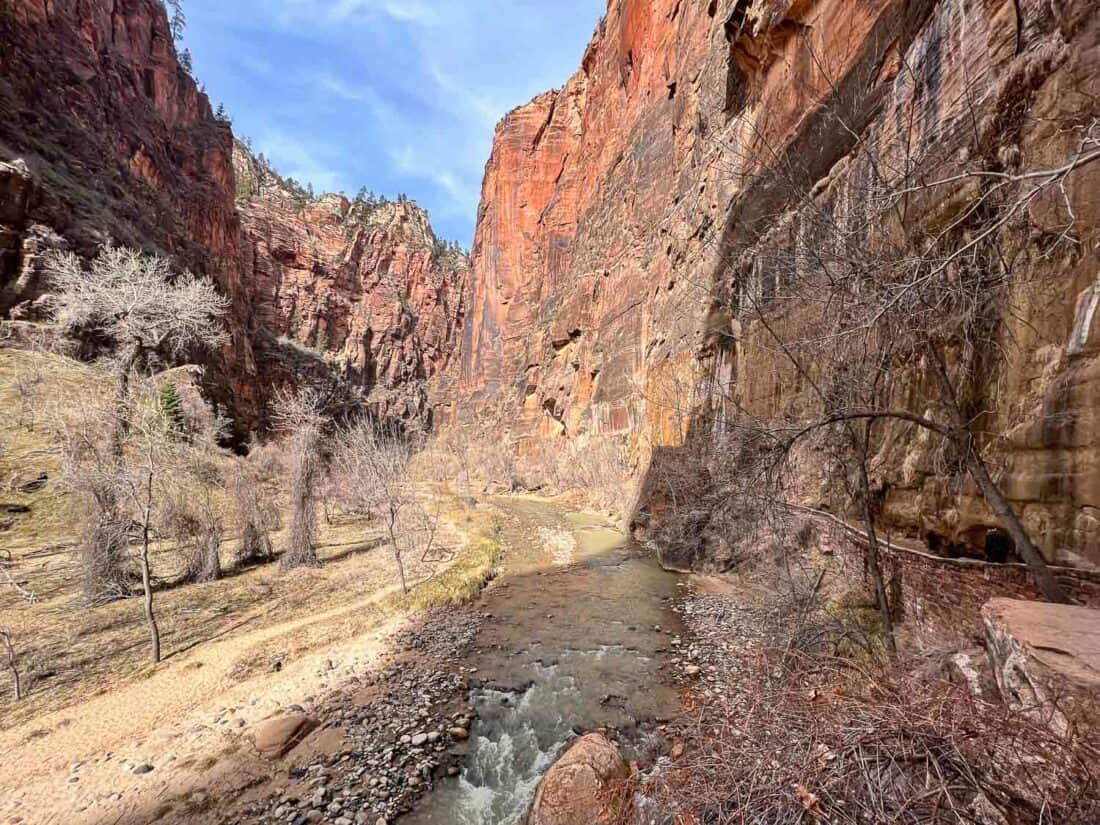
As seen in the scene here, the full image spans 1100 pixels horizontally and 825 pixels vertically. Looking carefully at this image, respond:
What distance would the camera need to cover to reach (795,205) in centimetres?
770

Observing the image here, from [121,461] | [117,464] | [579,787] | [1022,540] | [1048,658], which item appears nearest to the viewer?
[1048,658]

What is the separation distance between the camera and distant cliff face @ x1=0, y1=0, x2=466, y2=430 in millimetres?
26078

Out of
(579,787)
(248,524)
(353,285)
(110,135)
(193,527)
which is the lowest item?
(579,787)

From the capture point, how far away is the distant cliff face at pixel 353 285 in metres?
68.9

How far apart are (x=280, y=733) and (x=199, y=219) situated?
5835cm

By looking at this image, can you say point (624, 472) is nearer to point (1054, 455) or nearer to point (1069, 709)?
point (1054, 455)

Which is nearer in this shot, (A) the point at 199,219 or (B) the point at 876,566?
(B) the point at 876,566

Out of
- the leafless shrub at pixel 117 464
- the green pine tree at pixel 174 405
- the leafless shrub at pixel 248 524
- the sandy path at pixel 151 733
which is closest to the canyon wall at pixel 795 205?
the sandy path at pixel 151 733

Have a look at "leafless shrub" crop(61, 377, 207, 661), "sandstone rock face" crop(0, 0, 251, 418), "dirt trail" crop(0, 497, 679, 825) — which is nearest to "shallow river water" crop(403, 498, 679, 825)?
"dirt trail" crop(0, 497, 679, 825)

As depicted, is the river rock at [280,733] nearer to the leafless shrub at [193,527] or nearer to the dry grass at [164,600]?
the dry grass at [164,600]

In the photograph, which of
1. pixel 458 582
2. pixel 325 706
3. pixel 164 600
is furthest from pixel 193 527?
pixel 325 706

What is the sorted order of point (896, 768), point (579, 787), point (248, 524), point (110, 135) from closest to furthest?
point (896, 768) → point (579, 787) → point (248, 524) → point (110, 135)

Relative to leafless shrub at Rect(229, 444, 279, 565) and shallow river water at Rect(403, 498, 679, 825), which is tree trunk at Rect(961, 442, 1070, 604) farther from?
leafless shrub at Rect(229, 444, 279, 565)

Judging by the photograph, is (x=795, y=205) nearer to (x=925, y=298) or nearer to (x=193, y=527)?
(x=925, y=298)
